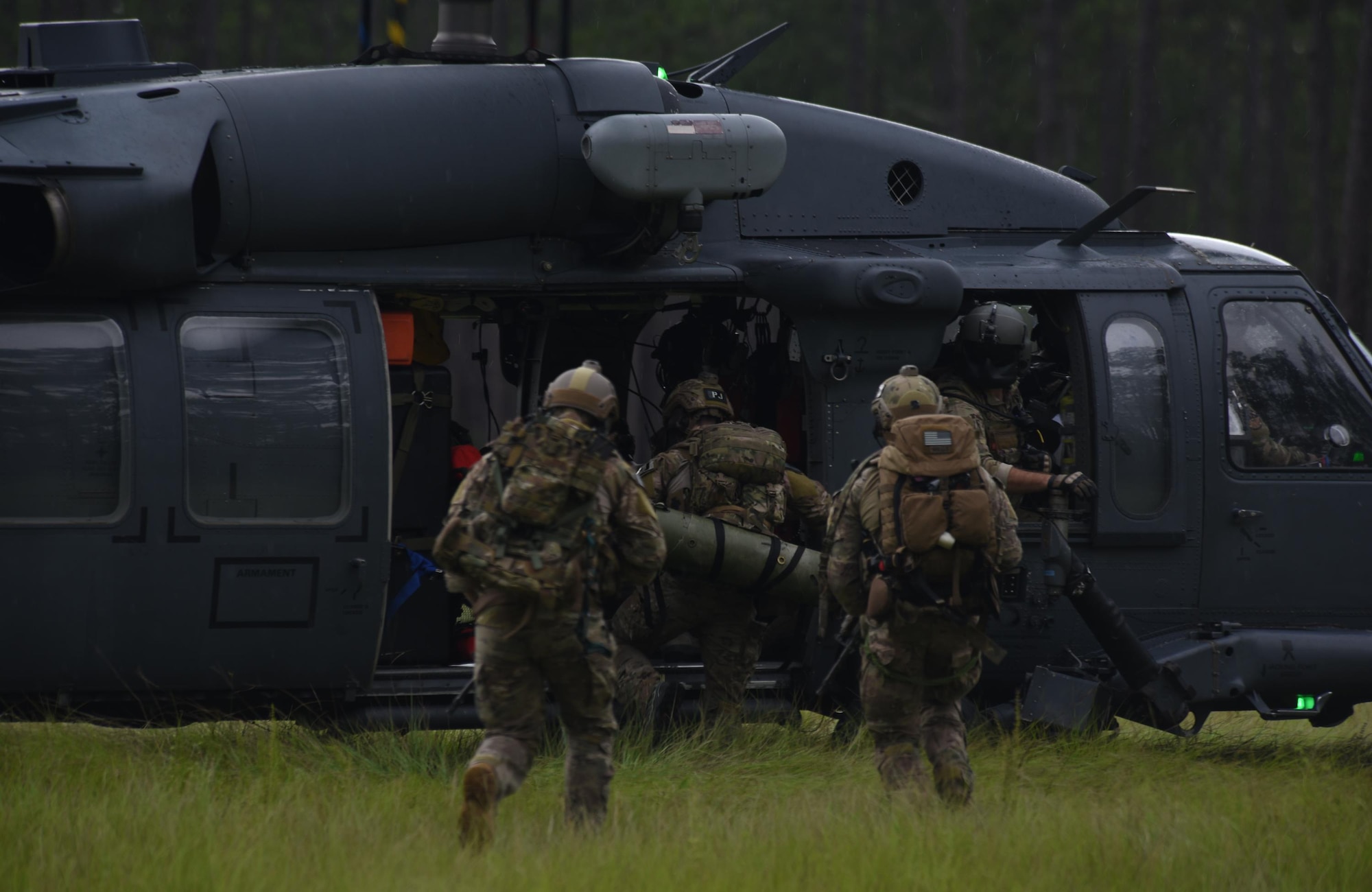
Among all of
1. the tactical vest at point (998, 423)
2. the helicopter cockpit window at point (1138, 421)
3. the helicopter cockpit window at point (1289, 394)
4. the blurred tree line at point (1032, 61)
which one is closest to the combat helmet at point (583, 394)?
the tactical vest at point (998, 423)

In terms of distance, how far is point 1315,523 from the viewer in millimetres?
7562

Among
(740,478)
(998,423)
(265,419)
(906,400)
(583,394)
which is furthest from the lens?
(998,423)

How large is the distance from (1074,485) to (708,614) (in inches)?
69.2

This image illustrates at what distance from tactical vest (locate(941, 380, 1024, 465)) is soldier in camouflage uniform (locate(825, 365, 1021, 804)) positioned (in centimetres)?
147

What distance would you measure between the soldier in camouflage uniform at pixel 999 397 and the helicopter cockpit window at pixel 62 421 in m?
3.58

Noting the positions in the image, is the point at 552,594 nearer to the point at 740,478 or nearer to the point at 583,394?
the point at 583,394

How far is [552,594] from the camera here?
203 inches

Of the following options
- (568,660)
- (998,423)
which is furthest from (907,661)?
(998,423)

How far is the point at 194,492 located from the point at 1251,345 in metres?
4.95

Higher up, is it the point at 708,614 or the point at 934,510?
the point at 934,510

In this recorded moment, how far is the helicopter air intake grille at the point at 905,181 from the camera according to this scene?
791 cm

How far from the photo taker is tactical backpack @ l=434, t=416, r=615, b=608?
5.17 m

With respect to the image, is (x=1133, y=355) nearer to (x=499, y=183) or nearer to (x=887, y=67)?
(x=499, y=183)

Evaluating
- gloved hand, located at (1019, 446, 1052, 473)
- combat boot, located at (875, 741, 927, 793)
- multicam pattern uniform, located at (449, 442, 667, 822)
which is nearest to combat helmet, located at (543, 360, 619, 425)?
multicam pattern uniform, located at (449, 442, 667, 822)
